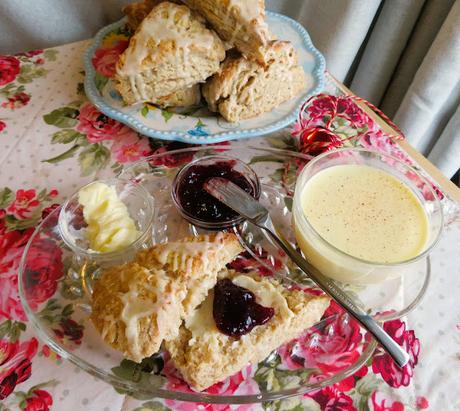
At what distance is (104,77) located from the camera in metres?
1.68

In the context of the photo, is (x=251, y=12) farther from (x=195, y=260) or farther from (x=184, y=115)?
(x=195, y=260)

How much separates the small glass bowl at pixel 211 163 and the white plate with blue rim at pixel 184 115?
0.13m

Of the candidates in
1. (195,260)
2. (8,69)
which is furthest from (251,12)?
(8,69)

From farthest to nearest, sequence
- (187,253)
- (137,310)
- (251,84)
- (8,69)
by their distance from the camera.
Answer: (8,69) → (251,84) → (187,253) → (137,310)

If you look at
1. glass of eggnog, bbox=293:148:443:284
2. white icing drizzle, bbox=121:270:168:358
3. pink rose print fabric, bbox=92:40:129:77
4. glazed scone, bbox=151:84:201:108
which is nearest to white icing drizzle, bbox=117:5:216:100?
glazed scone, bbox=151:84:201:108

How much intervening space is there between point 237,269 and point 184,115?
25.8 inches

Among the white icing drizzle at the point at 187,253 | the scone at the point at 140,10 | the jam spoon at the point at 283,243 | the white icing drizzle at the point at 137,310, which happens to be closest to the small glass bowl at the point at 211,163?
the jam spoon at the point at 283,243

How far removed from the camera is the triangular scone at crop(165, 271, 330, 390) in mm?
974

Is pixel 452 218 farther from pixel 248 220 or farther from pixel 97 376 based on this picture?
pixel 97 376

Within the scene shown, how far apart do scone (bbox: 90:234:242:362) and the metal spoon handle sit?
18 cm

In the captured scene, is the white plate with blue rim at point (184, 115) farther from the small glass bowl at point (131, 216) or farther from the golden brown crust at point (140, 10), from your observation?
the small glass bowl at point (131, 216)

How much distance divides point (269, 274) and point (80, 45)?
4.76ft

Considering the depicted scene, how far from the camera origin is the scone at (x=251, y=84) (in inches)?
59.7

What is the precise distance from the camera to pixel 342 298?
1.10 m
